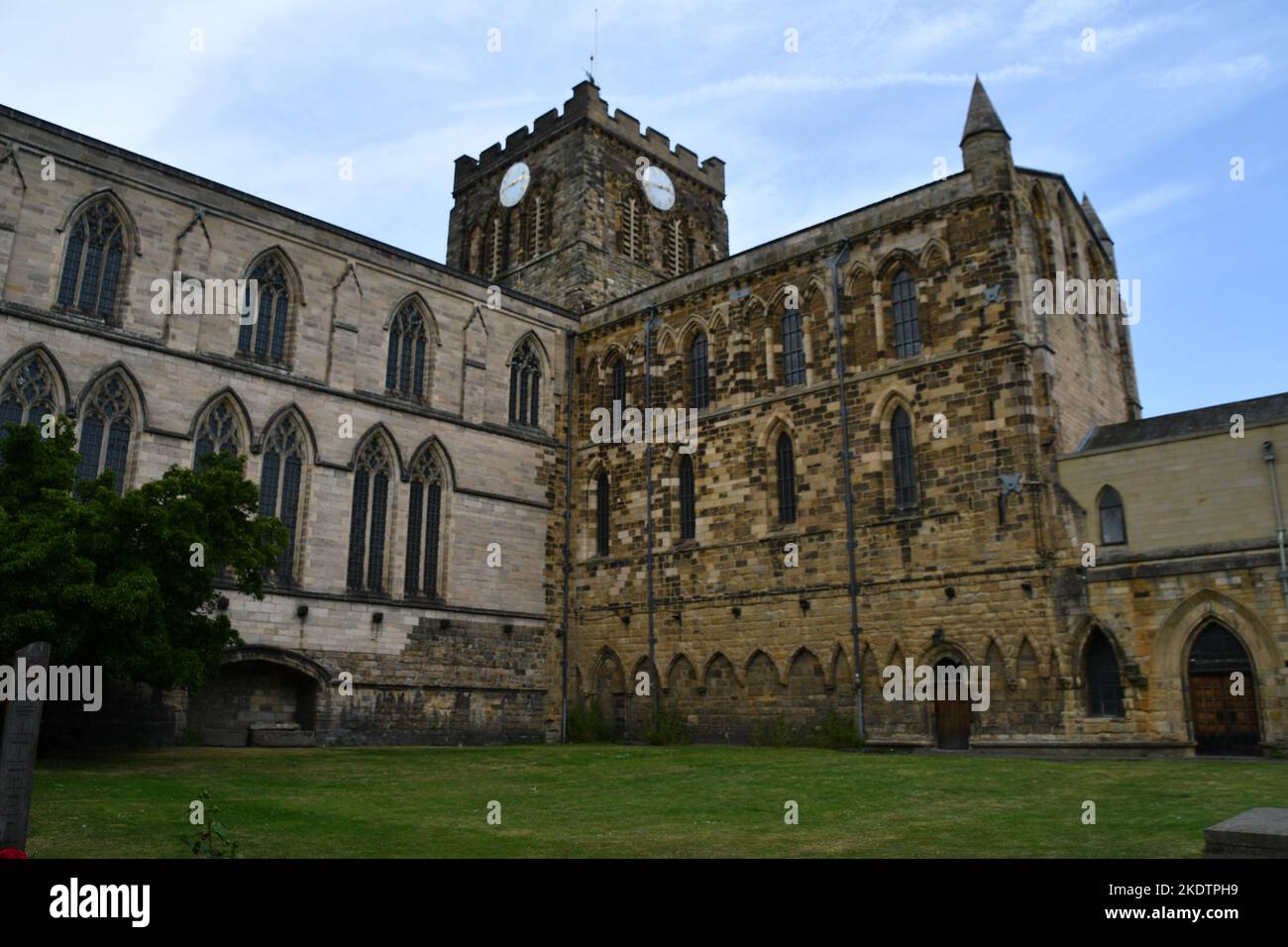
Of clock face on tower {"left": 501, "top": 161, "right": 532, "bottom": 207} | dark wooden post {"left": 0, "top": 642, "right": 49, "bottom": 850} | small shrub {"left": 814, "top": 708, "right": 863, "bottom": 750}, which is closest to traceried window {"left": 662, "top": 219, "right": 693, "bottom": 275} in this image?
clock face on tower {"left": 501, "top": 161, "right": 532, "bottom": 207}

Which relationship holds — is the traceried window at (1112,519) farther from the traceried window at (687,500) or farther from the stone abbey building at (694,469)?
the traceried window at (687,500)

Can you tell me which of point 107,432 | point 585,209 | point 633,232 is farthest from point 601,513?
point 107,432

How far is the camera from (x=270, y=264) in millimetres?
26516

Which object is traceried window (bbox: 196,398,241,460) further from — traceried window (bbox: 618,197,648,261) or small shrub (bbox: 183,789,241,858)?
traceried window (bbox: 618,197,648,261)

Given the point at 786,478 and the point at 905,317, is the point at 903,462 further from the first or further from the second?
the point at 905,317

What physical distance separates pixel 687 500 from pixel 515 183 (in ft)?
63.2

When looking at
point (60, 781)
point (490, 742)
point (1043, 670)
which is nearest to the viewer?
point (60, 781)

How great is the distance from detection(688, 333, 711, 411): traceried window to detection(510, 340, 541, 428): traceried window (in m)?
5.20

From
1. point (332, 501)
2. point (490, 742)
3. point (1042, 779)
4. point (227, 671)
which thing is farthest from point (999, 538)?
point (227, 671)

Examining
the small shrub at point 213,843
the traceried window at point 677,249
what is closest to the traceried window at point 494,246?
the traceried window at point 677,249

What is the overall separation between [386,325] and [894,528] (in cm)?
1506

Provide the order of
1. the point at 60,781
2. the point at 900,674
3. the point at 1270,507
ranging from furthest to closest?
1. the point at 900,674
2. the point at 1270,507
3. the point at 60,781

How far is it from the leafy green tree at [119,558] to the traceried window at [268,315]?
7.59 meters

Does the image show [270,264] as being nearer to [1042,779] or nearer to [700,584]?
[700,584]
